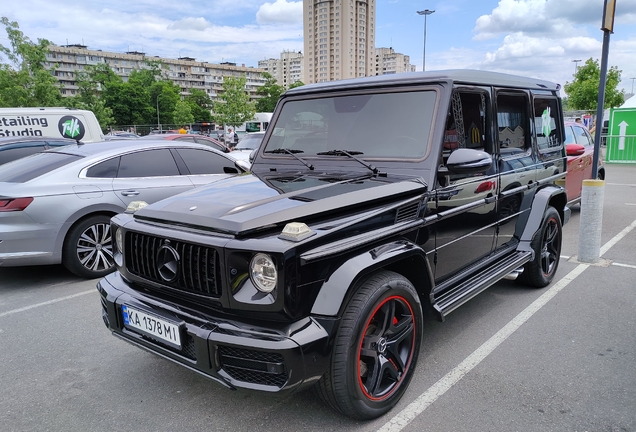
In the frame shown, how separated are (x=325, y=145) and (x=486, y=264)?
5.65ft

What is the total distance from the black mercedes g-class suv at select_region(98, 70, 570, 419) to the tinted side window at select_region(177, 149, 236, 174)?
2.54 meters

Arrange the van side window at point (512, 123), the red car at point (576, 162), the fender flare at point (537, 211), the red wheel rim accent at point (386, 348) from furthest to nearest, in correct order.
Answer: the red car at point (576, 162), the fender flare at point (537, 211), the van side window at point (512, 123), the red wheel rim accent at point (386, 348)

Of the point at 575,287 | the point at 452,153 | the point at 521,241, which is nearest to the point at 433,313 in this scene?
the point at 452,153

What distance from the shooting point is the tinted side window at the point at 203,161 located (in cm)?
651

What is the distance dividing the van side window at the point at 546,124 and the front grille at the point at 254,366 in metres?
3.79

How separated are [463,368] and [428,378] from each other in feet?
1.00

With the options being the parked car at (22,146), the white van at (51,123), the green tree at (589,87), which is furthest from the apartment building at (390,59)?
the parked car at (22,146)

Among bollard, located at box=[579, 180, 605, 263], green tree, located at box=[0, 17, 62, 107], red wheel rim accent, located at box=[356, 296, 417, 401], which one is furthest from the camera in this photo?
A: green tree, located at box=[0, 17, 62, 107]

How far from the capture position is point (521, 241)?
14.9 feet

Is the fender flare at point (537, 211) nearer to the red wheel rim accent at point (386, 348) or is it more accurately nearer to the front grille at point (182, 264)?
the red wheel rim accent at point (386, 348)

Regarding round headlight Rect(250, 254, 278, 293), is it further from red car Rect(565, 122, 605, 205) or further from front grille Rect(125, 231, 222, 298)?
red car Rect(565, 122, 605, 205)

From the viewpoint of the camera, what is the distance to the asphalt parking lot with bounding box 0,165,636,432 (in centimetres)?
278

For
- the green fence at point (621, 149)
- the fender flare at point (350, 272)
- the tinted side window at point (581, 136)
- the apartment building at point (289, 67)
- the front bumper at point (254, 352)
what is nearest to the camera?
the front bumper at point (254, 352)

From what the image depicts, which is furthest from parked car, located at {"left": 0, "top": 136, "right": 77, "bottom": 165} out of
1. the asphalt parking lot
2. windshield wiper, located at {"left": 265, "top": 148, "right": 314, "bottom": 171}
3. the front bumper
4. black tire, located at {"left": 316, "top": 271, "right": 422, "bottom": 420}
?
black tire, located at {"left": 316, "top": 271, "right": 422, "bottom": 420}
